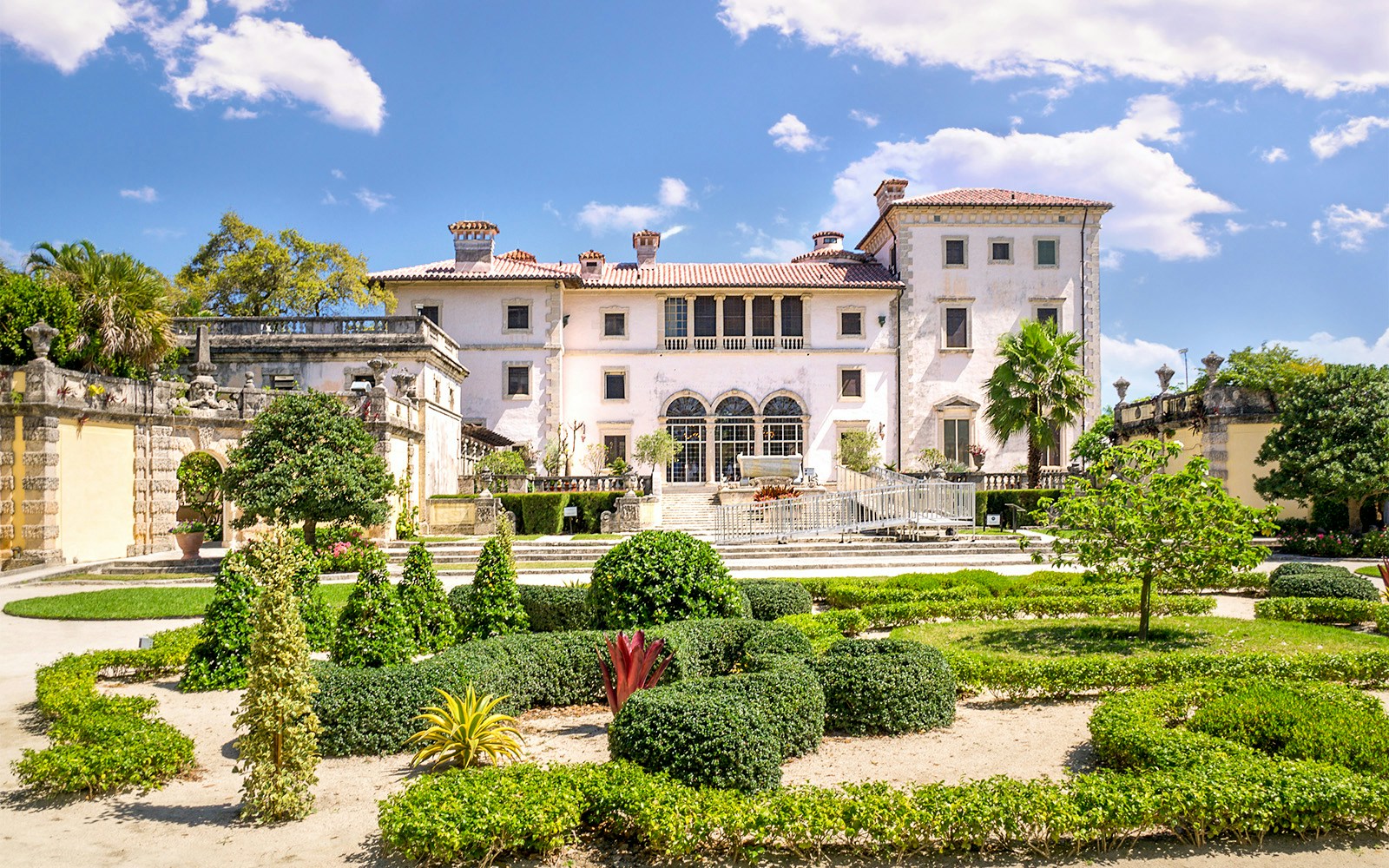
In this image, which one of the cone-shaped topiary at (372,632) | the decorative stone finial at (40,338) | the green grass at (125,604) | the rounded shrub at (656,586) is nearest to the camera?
the cone-shaped topiary at (372,632)

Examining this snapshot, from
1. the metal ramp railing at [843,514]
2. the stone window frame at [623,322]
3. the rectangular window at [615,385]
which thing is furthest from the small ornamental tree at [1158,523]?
the stone window frame at [623,322]

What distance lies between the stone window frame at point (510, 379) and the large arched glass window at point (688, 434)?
6151 mm

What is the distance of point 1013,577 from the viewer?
15.9 meters

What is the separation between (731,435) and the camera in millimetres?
40219

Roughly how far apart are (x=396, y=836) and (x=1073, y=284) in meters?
41.4

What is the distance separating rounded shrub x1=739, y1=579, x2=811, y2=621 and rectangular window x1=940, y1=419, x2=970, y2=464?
28.7 m

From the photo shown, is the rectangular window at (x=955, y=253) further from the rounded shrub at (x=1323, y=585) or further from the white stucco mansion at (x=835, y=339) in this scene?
the rounded shrub at (x=1323, y=585)

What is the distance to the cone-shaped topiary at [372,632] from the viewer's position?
8.33m

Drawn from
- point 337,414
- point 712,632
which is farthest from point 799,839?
point 337,414

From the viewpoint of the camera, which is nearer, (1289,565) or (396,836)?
(396,836)

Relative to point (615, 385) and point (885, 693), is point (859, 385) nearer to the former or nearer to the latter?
point (615, 385)

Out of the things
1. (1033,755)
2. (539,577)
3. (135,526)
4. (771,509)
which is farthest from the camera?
(771,509)

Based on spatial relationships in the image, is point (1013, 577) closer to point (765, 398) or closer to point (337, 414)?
point (337, 414)

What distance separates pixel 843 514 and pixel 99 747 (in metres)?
19.5
